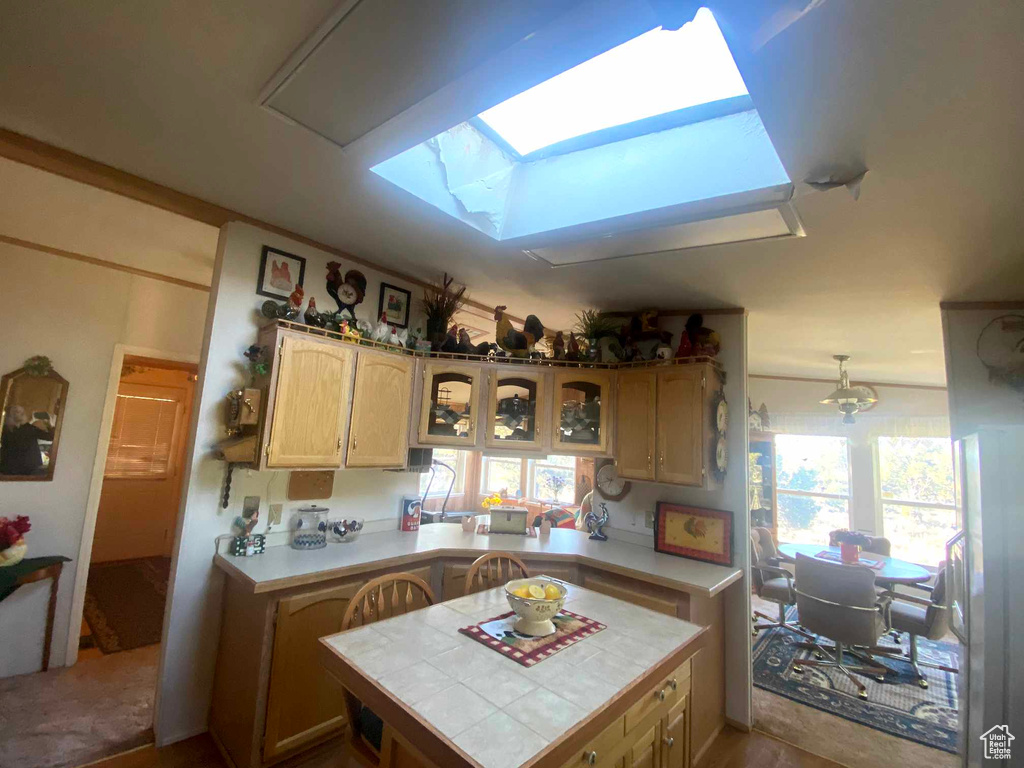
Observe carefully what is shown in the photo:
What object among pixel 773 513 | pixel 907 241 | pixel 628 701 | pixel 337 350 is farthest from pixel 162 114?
pixel 773 513

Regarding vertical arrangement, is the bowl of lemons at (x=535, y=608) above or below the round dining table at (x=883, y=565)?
above

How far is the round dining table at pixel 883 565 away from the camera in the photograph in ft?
10.5

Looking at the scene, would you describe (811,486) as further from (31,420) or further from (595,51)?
(31,420)

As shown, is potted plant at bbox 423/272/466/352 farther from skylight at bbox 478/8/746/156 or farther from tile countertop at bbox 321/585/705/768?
tile countertop at bbox 321/585/705/768

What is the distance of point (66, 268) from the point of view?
9.06ft

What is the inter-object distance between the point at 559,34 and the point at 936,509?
19.3 ft

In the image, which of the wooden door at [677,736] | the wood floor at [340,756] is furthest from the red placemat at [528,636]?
the wood floor at [340,756]

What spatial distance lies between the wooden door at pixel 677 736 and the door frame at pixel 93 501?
327 cm

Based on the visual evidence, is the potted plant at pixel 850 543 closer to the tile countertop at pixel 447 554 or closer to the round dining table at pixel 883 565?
the round dining table at pixel 883 565

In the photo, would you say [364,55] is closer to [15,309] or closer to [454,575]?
[454,575]

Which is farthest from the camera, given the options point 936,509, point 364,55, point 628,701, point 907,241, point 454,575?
point 936,509

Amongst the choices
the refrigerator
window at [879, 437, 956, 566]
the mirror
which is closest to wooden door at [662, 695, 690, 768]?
the refrigerator

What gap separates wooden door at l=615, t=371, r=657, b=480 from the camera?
108 inches

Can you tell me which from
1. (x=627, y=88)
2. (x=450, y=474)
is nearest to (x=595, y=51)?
(x=627, y=88)
